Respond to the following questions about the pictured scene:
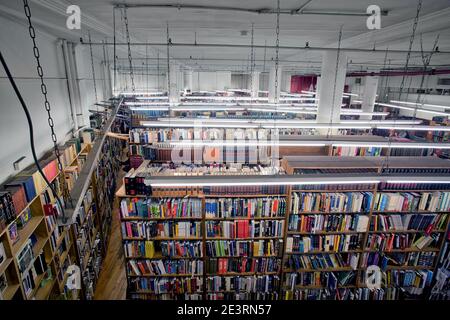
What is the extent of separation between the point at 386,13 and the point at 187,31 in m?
3.59

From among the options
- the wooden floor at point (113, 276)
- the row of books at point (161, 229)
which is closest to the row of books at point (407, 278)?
the row of books at point (161, 229)

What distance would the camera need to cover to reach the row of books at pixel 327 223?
14.8 ft

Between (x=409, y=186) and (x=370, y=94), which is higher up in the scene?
(x=370, y=94)

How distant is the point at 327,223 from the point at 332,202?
406 mm

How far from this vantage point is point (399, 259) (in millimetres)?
4891

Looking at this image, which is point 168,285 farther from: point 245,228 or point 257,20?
point 257,20

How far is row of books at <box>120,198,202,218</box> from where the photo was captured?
14.6 ft

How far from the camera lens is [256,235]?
4.64m

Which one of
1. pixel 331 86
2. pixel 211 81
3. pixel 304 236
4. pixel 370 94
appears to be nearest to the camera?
pixel 304 236

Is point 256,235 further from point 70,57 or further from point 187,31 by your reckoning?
point 70,57

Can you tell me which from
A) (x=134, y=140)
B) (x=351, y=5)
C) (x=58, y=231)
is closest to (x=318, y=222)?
(x=351, y=5)

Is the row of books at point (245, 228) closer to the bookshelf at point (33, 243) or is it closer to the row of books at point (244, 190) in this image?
the row of books at point (244, 190)

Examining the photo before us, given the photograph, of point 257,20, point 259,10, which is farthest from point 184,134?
point 259,10

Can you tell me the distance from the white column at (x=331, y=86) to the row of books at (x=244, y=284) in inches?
169
